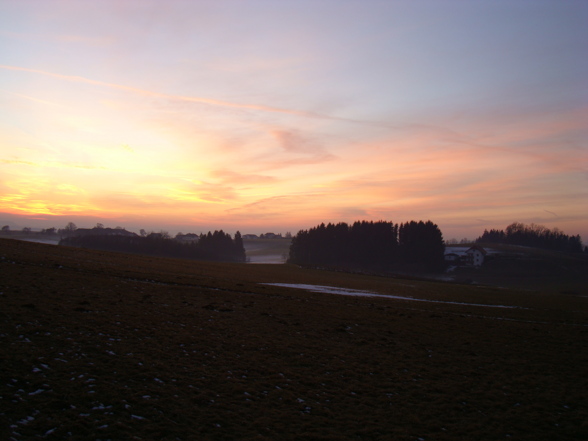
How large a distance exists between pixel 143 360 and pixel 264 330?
6.24m

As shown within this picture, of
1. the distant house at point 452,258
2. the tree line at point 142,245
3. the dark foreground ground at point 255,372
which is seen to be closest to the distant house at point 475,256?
the distant house at point 452,258

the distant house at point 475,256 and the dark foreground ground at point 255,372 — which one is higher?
the distant house at point 475,256

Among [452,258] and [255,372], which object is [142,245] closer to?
[452,258]

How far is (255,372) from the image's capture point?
447 inches

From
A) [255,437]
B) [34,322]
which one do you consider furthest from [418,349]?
[34,322]

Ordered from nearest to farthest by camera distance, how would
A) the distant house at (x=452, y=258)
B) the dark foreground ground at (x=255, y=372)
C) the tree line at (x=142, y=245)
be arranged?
the dark foreground ground at (x=255, y=372)
the tree line at (x=142, y=245)
the distant house at (x=452, y=258)

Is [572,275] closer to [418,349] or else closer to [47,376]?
[418,349]

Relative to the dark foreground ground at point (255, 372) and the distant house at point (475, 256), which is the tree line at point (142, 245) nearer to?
the distant house at point (475, 256)

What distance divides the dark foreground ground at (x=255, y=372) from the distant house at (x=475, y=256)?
117 meters

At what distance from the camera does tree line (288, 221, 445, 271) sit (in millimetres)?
123688

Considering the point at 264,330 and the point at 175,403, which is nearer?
the point at 175,403

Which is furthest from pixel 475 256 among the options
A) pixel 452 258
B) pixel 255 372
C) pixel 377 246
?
pixel 255 372

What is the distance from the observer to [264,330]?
16203 mm

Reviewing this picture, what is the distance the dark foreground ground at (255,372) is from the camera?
806 centimetres
